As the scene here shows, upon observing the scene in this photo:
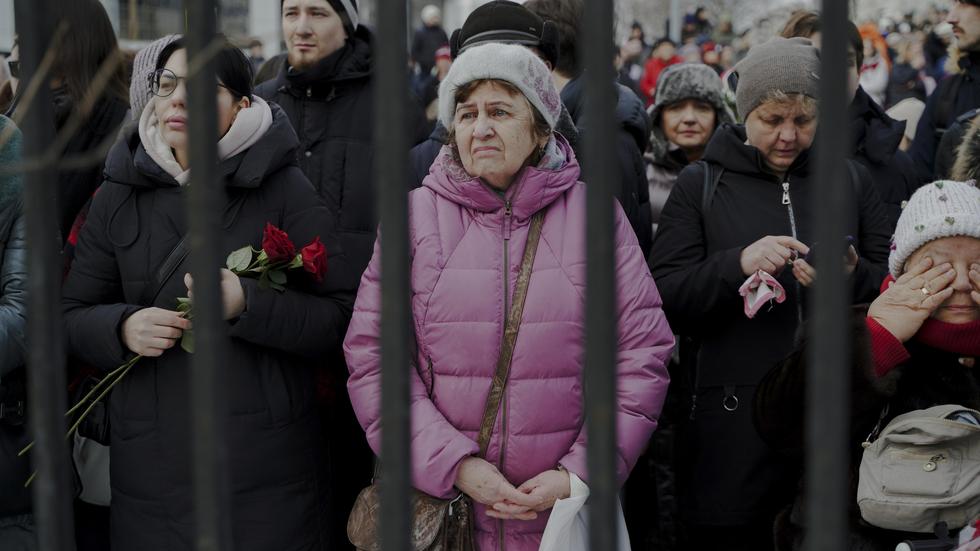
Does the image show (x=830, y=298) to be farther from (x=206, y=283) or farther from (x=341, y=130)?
(x=341, y=130)

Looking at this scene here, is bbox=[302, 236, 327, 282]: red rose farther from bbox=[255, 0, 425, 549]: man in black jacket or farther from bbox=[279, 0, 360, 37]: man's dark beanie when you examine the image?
bbox=[279, 0, 360, 37]: man's dark beanie

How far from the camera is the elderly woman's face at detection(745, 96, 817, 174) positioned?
12.1 ft

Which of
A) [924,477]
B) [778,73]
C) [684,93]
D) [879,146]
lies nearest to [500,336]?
[924,477]

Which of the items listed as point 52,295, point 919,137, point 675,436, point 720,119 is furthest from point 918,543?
point 919,137


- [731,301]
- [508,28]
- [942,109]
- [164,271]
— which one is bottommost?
[731,301]

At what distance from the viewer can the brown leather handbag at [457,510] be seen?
2.84m

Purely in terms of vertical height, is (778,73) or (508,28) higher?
(508,28)

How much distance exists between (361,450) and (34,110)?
2.92 m

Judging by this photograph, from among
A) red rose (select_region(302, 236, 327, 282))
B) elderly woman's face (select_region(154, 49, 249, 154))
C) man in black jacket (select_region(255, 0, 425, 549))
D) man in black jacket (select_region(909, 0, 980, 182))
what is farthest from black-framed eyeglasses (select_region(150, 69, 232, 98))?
man in black jacket (select_region(909, 0, 980, 182))

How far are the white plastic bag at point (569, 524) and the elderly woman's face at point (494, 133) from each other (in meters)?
0.90

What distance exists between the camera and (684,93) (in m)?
5.04

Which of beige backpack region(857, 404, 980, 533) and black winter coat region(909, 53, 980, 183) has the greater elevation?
black winter coat region(909, 53, 980, 183)

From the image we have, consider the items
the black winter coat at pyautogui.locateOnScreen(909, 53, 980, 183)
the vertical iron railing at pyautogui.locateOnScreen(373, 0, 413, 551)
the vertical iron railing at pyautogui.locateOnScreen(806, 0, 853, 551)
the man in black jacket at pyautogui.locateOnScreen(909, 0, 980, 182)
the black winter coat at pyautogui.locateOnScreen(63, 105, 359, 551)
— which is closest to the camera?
the vertical iron railing at pyautogui.locateOnScreen(806, 0, 853, 551)

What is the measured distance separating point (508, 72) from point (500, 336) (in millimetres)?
798
